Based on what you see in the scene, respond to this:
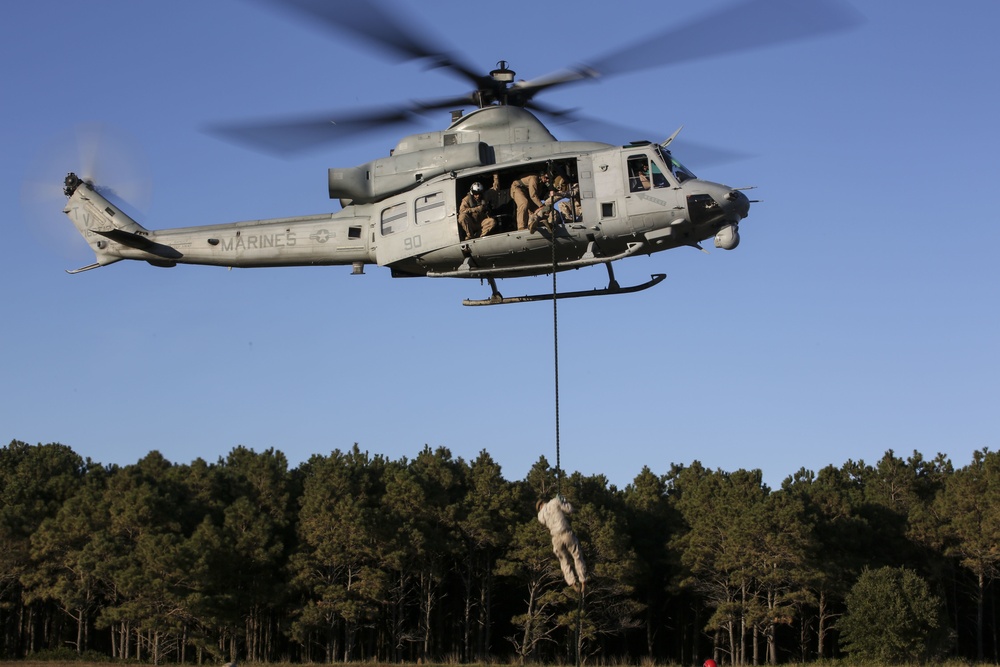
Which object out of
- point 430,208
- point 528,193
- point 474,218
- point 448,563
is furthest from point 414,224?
point 448,563

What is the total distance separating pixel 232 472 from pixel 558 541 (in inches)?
2117

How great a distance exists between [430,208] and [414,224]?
0.48 meters

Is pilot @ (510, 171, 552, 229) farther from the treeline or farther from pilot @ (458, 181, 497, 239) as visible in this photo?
the treeline

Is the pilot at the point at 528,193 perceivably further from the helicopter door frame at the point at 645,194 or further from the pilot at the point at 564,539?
the pilot at the point at 564,539

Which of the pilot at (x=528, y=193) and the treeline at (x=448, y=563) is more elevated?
the pilot at (x=528, y=193)

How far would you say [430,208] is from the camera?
78.1 ft

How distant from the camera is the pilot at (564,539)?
15961mm

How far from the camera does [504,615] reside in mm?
63375

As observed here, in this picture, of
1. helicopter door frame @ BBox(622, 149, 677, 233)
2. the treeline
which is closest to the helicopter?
helicopter door frame @ BBox(622, 149, 677, 233)

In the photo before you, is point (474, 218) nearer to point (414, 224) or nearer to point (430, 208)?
point (430, 208)

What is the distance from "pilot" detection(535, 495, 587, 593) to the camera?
16.0 meters

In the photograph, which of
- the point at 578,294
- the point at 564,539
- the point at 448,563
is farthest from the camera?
the point at 448,563

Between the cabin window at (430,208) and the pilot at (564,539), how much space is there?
351 inches

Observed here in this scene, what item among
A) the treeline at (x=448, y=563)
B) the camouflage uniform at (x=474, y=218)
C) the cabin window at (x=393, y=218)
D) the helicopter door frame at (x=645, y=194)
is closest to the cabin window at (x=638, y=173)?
the helicopter door frame at (x=645, y=194)
